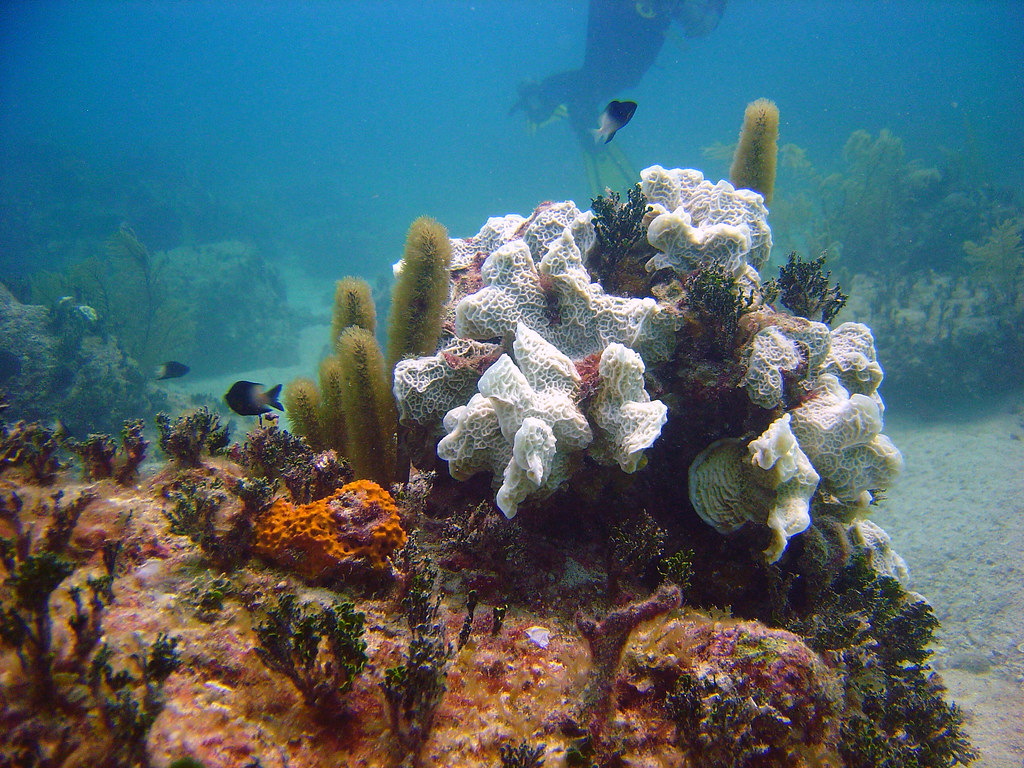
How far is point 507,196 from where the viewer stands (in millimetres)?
44375

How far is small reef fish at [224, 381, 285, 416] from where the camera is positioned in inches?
153

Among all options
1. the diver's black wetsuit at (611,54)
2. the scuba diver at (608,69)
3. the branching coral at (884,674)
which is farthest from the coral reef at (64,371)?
the diver's black wetsuit at (611,54)

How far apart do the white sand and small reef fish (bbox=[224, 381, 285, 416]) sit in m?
6.80

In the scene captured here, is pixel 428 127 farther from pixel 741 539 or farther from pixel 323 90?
pixel 741 539

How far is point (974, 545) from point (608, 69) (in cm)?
2344

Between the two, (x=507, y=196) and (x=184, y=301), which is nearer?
(x=184, y=301)

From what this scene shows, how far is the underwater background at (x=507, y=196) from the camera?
10555 millimetres

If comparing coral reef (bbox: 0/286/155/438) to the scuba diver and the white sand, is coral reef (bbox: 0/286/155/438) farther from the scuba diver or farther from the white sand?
the white sand

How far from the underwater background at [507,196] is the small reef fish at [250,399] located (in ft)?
22.8

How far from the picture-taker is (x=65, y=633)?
1.54 m

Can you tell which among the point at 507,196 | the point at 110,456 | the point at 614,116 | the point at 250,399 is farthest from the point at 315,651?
the point at 507,196

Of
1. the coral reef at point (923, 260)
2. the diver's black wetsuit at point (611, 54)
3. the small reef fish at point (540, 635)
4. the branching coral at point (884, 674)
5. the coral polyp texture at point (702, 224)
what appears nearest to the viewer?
the branching coral at point (884, 674)

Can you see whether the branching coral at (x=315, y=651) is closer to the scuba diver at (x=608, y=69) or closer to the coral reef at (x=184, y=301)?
the coral reef at (x=184, y=301)

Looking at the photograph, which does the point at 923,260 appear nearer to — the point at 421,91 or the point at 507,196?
the point at 507,196
